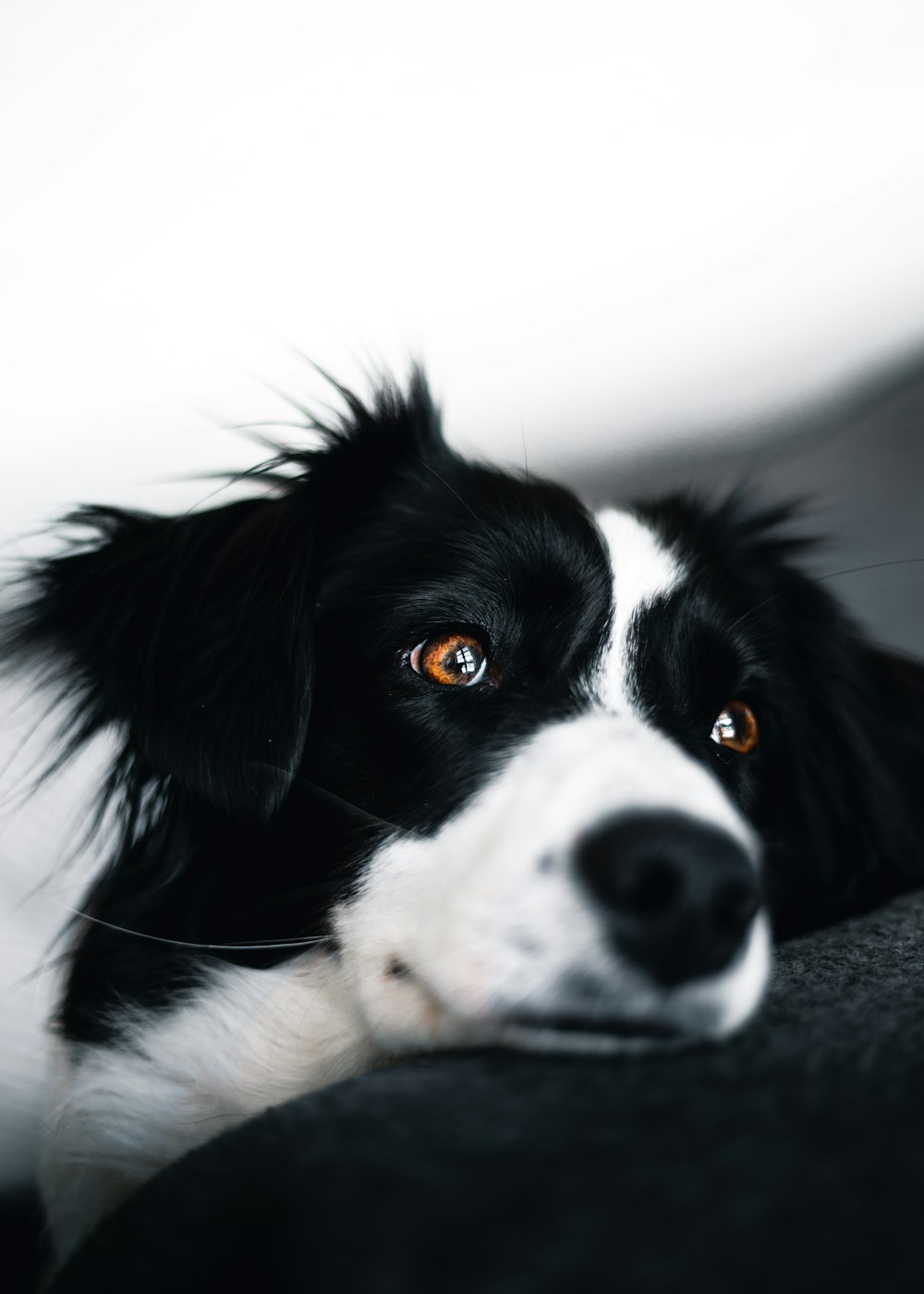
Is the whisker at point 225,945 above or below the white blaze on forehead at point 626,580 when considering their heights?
below

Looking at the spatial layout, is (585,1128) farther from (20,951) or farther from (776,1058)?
(20,951)

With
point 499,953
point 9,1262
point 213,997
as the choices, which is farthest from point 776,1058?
point 9,1262

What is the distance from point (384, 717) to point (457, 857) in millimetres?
193

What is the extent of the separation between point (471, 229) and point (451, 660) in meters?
0.89

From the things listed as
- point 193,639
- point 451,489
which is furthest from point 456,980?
point 451,489

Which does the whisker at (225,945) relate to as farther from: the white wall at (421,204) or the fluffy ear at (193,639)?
the white wall at (421,204)

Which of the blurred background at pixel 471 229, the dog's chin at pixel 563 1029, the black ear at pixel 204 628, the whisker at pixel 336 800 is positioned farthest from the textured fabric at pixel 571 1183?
the blurred background at pixel 471 229

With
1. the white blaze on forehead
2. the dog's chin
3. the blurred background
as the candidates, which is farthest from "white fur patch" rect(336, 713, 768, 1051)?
the blurred background

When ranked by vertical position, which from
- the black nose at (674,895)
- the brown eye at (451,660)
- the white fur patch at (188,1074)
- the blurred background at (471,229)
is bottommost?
the white fur patch at (188,1074)

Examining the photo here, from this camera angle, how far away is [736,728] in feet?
3.36

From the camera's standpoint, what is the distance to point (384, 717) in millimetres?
854

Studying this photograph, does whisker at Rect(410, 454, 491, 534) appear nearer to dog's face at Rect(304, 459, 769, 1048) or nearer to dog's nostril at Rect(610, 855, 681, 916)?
dog's face at Rect(304, 459, 769, 1048)

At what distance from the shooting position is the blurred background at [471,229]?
1312 millimetres

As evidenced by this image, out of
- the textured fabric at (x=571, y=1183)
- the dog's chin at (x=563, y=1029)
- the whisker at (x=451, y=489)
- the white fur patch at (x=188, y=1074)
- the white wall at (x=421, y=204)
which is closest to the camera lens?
the textured fabric at (x=571, y=1183)
